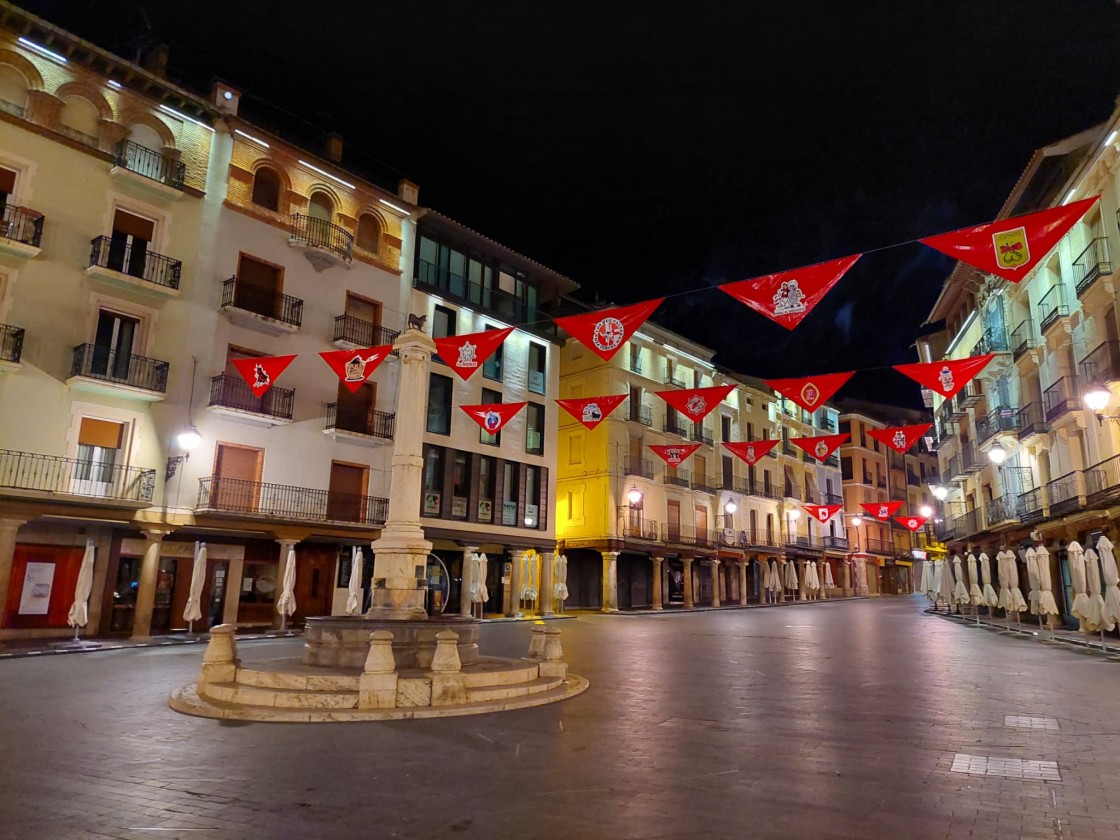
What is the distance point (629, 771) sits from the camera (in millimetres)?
6262

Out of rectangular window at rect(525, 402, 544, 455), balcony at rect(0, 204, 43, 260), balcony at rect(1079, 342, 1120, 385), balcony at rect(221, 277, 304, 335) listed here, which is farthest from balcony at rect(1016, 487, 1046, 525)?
balcony at rect(0, 204, 43, 260)

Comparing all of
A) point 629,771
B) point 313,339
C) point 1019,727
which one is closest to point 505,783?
point 629,771

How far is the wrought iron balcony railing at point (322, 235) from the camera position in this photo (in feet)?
85.0

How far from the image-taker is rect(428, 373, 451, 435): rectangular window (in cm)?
3019

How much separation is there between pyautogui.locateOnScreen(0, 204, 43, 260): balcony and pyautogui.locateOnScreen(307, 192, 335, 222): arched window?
8.92 m

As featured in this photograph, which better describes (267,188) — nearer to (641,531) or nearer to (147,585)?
(147,585)

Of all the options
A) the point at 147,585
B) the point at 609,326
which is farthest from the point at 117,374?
the point at 609,326

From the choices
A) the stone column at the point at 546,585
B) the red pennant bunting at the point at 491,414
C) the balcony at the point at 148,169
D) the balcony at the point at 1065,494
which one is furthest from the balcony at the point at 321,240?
the balcony at the point at 1065,494

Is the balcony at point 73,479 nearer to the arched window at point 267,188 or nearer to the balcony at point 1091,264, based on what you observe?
the arched window at point 267,188

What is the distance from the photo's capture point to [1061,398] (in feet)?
80.6

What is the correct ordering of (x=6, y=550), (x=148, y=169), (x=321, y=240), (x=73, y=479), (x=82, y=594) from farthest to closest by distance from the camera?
(x=321, y=240)
(x=148, y=169)
(x=73, y=479)
(x=82, y=594)
(x=6, y=550)

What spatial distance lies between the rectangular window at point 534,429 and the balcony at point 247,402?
1230 centimetres

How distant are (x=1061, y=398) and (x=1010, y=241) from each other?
55.8 ft

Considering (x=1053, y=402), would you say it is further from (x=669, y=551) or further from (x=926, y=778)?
(x=926, y=778)
